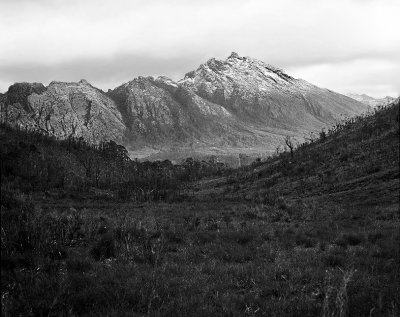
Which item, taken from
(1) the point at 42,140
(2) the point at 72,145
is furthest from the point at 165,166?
(1) the point at 42,140

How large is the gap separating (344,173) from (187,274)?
1608 inches

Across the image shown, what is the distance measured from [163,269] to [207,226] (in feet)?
29.0

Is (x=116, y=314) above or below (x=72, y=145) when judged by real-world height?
below

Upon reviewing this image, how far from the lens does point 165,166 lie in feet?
610

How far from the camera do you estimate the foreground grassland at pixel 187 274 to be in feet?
19.0

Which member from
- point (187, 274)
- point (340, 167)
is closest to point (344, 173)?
point (340, 167)

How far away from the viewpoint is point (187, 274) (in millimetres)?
8141

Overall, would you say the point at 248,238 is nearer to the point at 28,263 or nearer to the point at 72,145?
the point at 28,263

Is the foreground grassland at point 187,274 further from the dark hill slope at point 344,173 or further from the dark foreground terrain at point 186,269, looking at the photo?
the dark hill slope at point 344,173

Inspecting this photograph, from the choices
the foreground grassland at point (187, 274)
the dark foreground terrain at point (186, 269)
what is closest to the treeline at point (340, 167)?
the dark foreground terrain at point (186, 269)

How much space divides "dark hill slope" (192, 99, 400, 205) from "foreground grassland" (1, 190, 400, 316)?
18.0 meters

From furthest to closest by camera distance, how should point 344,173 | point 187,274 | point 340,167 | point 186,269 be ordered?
point 340,167 < point 344,173 < point 186,269 < point 187,274

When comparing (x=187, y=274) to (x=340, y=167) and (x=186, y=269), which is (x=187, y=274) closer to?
(x=186, y=269)

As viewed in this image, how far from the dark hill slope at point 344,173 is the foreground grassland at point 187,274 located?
59.0ft
